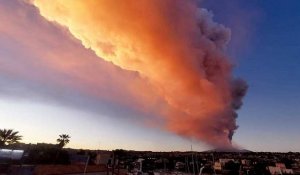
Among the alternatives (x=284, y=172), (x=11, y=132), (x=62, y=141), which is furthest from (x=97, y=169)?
(x=284, y=172)

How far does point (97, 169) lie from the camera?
1860 inches

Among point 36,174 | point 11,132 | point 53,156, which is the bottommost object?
point 36,174

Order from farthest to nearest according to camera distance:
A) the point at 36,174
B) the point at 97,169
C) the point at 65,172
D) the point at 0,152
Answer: the point at 0,152
the point at 97,169
the point at 65,172
the point at 36,174

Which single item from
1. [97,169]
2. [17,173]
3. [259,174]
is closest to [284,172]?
[259,174]

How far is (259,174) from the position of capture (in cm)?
9081

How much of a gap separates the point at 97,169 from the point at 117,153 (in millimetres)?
11505

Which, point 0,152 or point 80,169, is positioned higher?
point 0,152

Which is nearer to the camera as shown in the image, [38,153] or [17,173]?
[17,173]

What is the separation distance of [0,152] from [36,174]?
40.3 m

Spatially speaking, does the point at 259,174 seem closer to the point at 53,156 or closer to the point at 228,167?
the point at 228,167

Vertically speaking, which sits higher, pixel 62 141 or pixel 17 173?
pixel 62 141

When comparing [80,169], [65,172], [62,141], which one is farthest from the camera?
[62,141]

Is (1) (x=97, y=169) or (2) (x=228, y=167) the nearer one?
(1) (x=97, y=169)

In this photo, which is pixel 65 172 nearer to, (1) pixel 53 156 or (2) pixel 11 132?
(1) pixel 53 156
